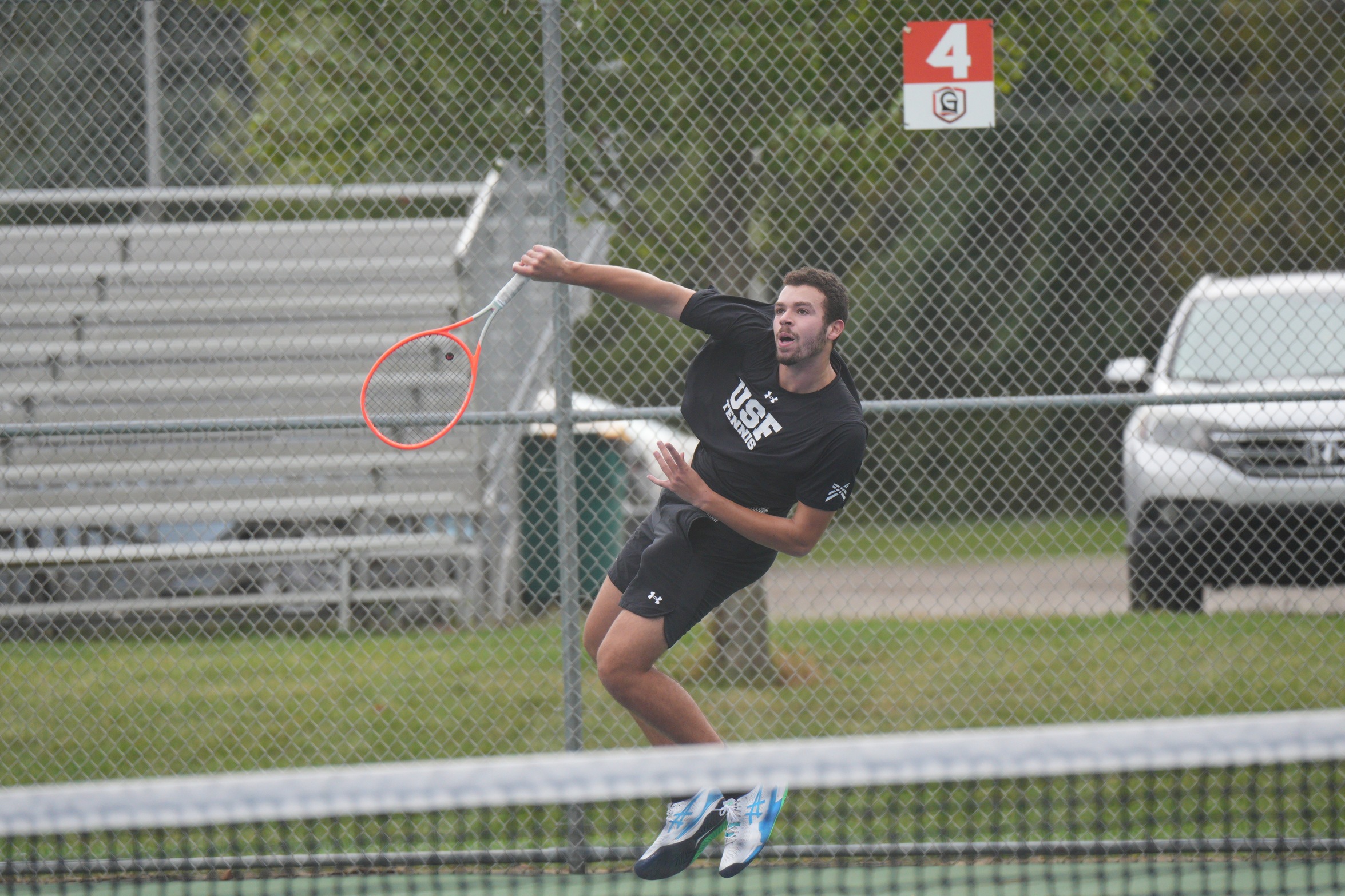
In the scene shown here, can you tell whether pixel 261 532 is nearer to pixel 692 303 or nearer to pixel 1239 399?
pixel 692 303

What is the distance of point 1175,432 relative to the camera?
596 cm

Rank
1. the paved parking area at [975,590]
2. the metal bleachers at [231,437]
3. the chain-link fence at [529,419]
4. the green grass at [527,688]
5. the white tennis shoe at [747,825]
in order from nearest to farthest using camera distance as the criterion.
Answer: the white tennis shoe at [747,825] → the chain-link fence at [529,419] → the green grass at [527,688] → the metal bleachers at [231,437] → the paved parking area at [975,590]

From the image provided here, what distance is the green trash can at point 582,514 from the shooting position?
7488mm

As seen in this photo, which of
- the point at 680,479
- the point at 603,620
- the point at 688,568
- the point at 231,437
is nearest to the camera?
the point at 680,479

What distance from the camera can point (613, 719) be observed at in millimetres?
5594

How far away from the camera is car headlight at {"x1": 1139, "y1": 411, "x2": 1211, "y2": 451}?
584 cm

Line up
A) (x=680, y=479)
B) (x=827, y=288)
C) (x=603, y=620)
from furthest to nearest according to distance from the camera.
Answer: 1. (x=603, y=620)
2. (x=827, y=288)
3. (x=680, y=479)

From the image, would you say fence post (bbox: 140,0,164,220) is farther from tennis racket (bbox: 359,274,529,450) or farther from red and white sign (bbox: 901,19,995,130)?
red and white sign (bbox: 901,19,995,130)

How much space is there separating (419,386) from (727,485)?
3.90ft

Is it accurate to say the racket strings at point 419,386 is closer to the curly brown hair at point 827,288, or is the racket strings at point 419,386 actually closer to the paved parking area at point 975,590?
the curly brown hair at point 827,288

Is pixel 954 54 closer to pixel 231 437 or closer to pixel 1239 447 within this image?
pixel 1239 447

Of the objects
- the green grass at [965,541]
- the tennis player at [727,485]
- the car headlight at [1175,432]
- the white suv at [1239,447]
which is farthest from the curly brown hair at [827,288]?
the green grass at [965,541]

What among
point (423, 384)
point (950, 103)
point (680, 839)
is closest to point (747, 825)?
point (680, 839)

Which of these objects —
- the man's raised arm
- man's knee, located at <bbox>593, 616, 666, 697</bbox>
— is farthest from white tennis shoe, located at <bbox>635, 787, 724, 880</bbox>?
the man's raised arm
